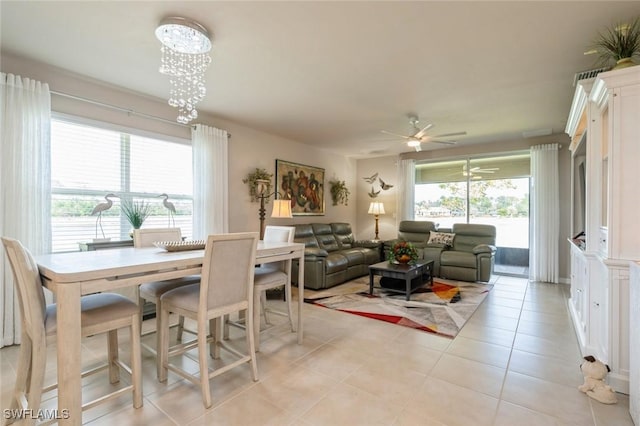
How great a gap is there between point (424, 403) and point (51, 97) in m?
4.11

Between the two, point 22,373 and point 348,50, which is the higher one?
point 348,50

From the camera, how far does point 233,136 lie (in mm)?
4539

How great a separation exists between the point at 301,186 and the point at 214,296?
159 inches

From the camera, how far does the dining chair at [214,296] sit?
1.83 metres

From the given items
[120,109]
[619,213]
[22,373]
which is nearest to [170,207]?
[120,109]

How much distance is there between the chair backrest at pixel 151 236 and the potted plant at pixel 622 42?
3706mm

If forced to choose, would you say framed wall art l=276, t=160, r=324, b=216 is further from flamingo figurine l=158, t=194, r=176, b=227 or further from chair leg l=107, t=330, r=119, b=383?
chair leg l=107, t=330, r=119, b=383

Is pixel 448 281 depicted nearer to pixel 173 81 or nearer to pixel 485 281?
pixel 485 281

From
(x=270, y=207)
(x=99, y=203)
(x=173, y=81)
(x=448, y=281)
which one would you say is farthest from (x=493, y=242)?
(x=99, y=203)

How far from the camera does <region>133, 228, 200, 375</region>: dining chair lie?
7.25 ft

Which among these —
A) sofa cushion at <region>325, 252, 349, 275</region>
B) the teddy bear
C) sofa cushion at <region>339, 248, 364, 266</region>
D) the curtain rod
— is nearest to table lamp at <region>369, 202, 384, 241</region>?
sofa cushion at <region>339, 248, 364, 266</region>

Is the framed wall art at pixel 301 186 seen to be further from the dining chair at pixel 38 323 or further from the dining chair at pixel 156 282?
the dining chair at pixel 38 323

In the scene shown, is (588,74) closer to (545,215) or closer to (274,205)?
(545,215)

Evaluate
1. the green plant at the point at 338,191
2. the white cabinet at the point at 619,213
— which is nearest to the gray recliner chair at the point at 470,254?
the green plant at the point at 338,191
